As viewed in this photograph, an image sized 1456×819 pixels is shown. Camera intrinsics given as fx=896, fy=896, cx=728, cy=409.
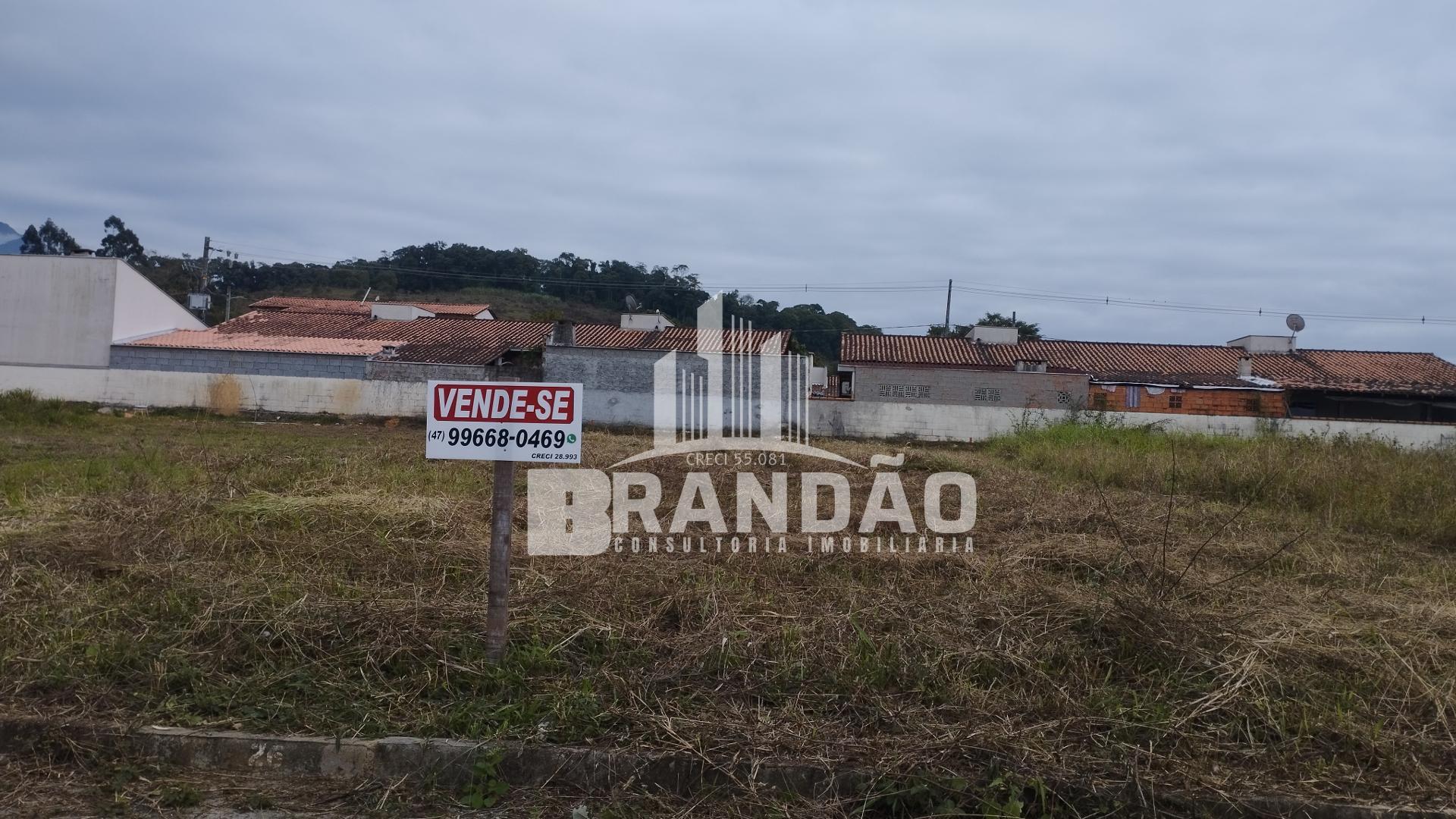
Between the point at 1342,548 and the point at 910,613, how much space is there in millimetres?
4006

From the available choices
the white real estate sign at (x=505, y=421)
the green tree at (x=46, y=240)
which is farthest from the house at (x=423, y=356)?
the green tree at (x=46, y=240)

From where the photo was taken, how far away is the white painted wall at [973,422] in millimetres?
21406

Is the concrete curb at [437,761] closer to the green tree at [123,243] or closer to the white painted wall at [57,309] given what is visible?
the white painted wall at [57,309]

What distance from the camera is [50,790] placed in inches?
117

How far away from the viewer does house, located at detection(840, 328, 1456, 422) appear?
90.1ft

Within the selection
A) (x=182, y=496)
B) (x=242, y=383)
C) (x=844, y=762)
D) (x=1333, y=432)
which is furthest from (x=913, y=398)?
(x=844, y=762)

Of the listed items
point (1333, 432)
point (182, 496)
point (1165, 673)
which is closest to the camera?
point (1165, 673)

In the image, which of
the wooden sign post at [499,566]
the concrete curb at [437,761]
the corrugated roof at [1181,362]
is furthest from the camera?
the corrugated roof at [1181,362]

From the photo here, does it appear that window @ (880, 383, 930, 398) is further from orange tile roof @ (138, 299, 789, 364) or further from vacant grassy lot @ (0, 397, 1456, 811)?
vacant grassy lot @ (0, 397, 1456, 811)

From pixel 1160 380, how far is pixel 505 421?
1161 inches

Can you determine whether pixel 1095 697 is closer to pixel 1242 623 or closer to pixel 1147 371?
pixel 1242 623

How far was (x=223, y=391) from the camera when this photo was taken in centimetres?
2403

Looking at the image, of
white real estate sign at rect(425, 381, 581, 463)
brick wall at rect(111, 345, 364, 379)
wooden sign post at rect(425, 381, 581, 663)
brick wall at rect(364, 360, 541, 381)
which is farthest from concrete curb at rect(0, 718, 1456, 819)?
brick wall at rect(111, 345, 364, 379)

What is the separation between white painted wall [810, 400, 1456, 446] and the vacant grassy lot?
53.5 ft
